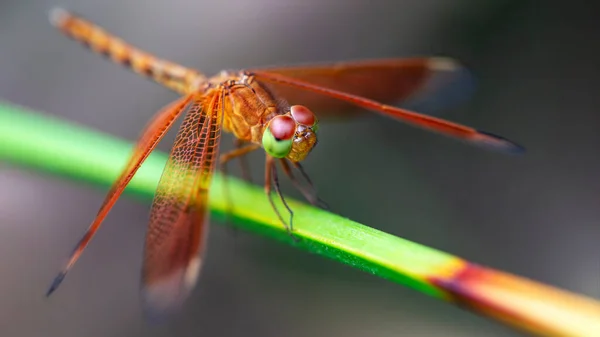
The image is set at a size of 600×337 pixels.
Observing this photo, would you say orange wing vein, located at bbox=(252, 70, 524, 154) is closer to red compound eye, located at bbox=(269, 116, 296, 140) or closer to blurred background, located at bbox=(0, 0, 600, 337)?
red compound eye, located at bbox=(269, 116, 296, 140)

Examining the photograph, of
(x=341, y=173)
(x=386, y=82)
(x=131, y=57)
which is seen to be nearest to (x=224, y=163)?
(x=386, y=82)

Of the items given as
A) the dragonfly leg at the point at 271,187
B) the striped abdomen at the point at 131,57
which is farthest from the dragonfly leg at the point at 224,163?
the striped abdomen at the point at 131,57

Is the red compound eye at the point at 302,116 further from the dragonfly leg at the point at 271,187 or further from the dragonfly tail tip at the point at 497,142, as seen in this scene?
the dragonfly tail tip at the point at 497,142

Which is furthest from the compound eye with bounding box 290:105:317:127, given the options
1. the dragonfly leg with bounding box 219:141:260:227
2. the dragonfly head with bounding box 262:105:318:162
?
the dragonfly leg with bounding box 219:141:260:227

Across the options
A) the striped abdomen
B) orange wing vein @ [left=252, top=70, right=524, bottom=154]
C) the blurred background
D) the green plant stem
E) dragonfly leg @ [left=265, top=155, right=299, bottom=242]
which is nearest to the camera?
the green plant stem

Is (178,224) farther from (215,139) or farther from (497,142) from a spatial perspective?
(497,142)

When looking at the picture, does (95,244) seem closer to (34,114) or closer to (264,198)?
(34,114)
